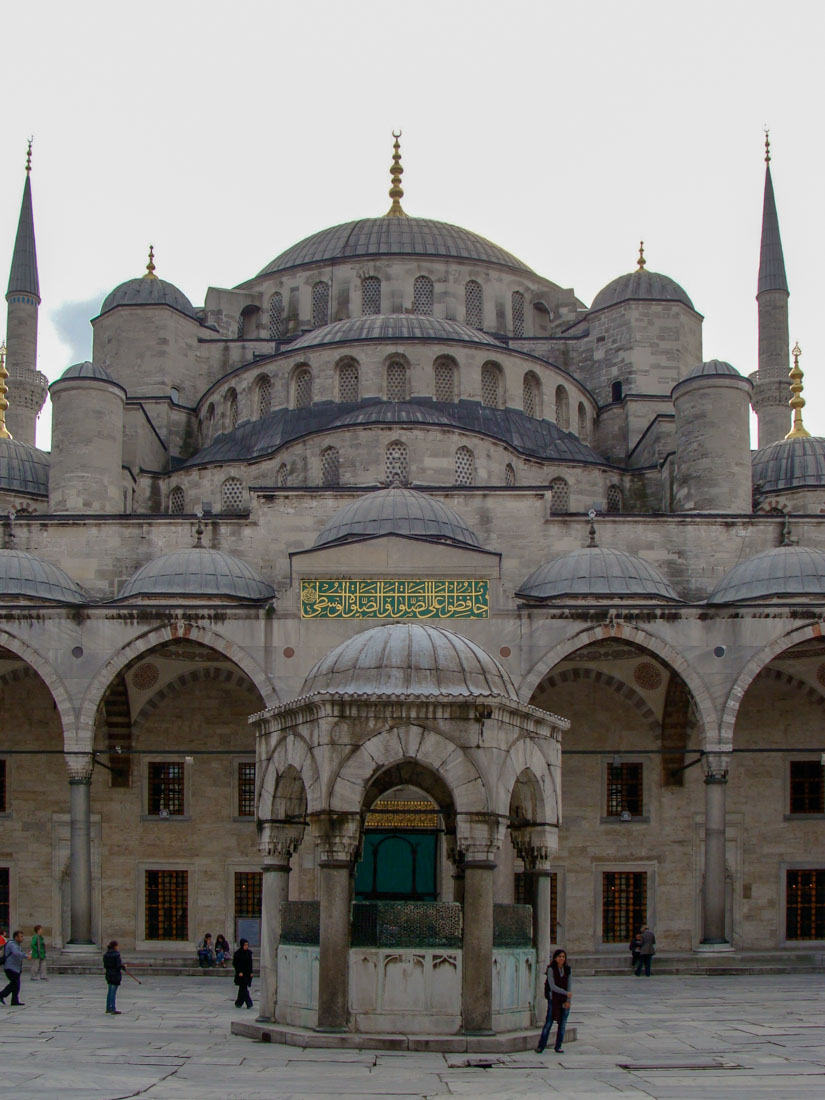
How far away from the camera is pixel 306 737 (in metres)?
10.4

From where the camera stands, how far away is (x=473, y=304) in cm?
3197

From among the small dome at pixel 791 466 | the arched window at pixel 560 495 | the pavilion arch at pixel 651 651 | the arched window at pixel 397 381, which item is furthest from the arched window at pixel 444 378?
the pavilion arch at pixel 651 651

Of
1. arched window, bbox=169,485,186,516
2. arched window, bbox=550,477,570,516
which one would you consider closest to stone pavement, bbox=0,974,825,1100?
arched window, bbox=550,477,570,516

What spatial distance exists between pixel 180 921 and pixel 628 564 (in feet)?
27.5

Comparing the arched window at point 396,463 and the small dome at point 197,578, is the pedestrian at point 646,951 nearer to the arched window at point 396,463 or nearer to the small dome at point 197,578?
the small dome at point 197,578

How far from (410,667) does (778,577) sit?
1129 centimetres

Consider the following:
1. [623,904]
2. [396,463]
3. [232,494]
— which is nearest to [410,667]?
[623,904]

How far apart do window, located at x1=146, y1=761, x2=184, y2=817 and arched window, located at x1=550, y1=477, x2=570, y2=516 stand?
8.10 meters

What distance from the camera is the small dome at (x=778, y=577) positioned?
20.4m

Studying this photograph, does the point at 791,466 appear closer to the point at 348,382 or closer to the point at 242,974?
the point at 348,382

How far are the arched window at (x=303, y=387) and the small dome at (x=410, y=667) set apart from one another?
16384 millimetres

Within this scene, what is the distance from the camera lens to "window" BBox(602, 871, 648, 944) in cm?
2181

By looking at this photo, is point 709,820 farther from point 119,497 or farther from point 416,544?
point 119,497

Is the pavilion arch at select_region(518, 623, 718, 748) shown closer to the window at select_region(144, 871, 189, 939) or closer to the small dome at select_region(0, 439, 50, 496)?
the window at select_region(144, 871, 189, 939)
